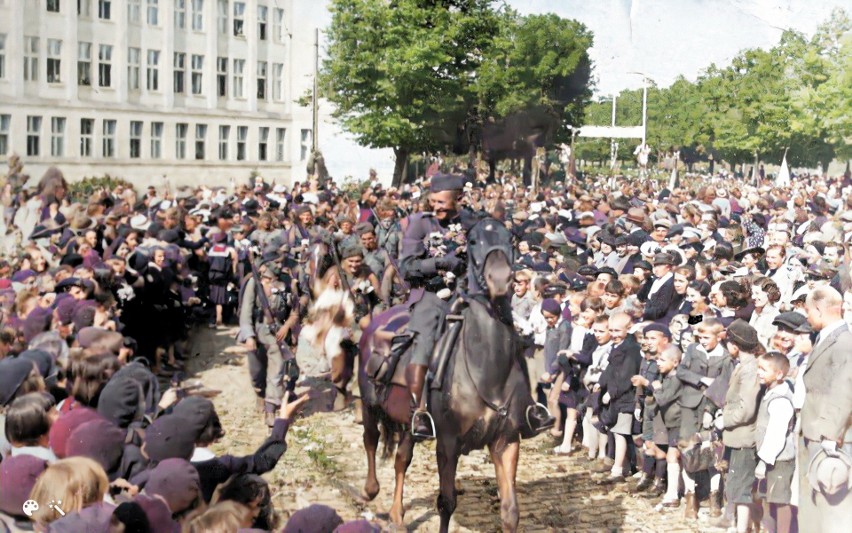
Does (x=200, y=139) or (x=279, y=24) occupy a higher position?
(x=279, y=24)

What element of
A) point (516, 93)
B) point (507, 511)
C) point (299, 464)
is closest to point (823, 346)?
point (507, 511)

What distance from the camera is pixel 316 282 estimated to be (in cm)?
1367

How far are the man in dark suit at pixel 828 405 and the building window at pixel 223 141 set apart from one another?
24.9 meters

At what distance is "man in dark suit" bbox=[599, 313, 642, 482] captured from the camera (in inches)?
410

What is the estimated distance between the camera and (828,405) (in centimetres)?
777

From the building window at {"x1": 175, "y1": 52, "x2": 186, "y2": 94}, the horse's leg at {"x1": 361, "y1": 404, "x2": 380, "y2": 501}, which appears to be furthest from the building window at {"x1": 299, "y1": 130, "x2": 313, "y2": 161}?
the horse's leg at {"x1": 361, "y1": 404, "x2": 380, "y2": 501}

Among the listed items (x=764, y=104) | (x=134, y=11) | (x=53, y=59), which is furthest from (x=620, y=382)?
(x=134, y=11)

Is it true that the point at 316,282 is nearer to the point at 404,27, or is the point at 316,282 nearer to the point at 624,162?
the point at 404,27

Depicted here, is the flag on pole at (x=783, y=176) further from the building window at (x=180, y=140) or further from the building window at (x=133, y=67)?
the building window at (x=133, y=67)

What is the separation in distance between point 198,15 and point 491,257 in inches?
943

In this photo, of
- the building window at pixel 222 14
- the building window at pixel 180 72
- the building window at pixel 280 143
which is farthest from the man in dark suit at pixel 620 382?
the building window at pixel 180 72

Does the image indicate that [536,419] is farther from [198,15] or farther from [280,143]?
[198,15]

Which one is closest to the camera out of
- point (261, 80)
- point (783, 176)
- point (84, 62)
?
point (783, 176)

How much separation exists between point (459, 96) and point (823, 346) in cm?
1212
